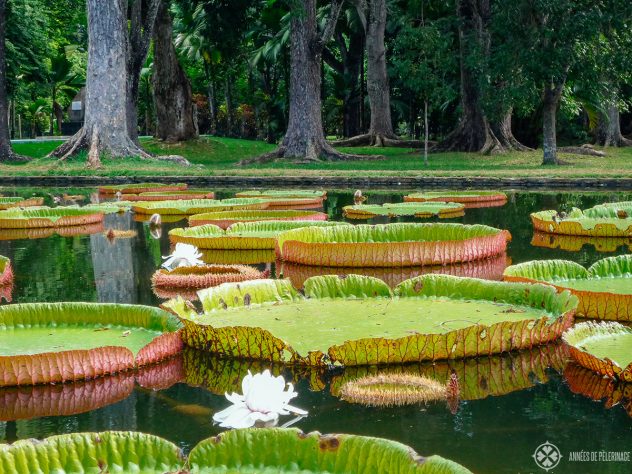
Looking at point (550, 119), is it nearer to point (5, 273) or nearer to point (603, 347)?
point (5, 273)

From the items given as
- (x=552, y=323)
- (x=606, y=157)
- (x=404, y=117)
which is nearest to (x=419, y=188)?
(x=606, y=157)

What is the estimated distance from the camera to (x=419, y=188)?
14.4m

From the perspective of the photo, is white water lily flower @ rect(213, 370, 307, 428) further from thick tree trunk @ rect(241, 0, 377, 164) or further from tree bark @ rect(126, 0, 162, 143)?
tree bark @ rect(126, 0, 162, 143)

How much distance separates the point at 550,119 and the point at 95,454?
1745cm

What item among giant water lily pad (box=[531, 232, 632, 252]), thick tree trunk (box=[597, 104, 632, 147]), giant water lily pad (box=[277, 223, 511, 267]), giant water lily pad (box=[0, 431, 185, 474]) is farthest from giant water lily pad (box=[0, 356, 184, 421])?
thick tree trunk (box=[597, 104, 632, 147])

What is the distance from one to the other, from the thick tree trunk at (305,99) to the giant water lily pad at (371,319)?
16232 millimetres

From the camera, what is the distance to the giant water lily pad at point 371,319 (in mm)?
3320

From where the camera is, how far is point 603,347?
3.33 metres

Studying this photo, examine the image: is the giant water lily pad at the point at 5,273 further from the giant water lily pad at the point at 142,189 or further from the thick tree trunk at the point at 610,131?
the thick tree trunk at the point at 610,131

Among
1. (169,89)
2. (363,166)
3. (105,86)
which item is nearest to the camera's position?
(105,86)

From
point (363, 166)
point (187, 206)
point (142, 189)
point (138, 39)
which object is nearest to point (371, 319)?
point (187, 206)

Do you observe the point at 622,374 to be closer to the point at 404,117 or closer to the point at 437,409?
the point at 437,409

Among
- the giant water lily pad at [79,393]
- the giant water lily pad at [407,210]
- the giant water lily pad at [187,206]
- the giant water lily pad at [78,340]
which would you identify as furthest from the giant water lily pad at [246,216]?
the giant water lily pad at [79,393]

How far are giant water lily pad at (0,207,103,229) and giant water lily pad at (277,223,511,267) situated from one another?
10.6 ft
